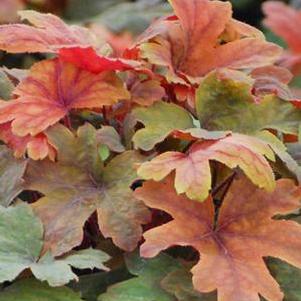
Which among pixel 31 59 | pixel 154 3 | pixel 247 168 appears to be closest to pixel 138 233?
pixel 247 168

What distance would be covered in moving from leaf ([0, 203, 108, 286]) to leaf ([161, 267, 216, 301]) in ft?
0.23

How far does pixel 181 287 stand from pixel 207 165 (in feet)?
0.42

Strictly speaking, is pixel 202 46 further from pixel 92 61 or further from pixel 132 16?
pixel 132 16

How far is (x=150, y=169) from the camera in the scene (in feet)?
2.95

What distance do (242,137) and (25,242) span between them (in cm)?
25

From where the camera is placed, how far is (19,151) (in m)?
1.00

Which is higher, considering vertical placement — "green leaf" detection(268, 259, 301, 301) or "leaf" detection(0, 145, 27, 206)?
"leaf" detection(0, 145, 27, 206)

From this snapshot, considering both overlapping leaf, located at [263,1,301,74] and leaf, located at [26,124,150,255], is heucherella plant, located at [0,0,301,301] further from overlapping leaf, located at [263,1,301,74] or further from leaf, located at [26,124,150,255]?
overlapping leaf, located at [263,1,301,74]

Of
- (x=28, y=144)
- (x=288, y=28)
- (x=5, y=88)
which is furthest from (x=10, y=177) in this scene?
(x=288, y=28)

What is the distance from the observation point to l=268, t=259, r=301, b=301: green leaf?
0.93m

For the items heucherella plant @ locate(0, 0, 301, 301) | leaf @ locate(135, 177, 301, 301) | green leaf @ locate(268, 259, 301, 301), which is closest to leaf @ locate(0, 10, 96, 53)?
heucherella plant @ locate(0, 0, 301, 301)

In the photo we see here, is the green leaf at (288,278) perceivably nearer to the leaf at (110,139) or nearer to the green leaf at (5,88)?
the leaf at (110,139)

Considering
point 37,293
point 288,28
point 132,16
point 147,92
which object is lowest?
point 132,16

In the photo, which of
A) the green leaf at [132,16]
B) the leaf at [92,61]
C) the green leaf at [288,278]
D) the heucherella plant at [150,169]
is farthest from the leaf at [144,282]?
the green leaf at [132,16]
